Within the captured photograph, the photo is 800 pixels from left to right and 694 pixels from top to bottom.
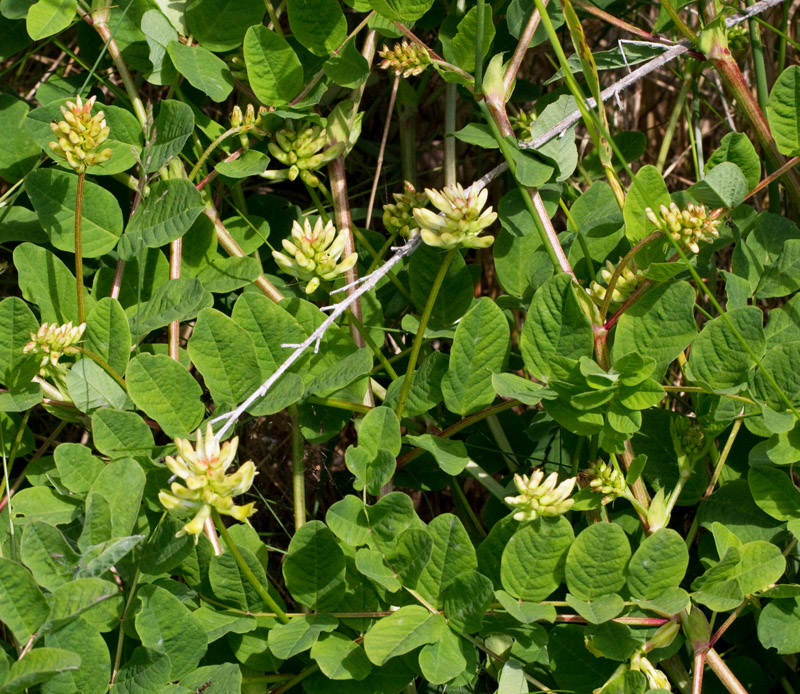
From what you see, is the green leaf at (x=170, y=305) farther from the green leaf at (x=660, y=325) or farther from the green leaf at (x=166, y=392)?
the green leaf at (x=660, y=325)

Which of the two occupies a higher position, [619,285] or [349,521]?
[619,285]

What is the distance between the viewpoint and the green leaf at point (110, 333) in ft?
3.79

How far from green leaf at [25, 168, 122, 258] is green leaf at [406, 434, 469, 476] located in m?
0.56

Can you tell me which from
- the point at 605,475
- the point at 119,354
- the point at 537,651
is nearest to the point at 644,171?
the point at 605,475

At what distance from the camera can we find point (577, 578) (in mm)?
1040

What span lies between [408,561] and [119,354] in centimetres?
48

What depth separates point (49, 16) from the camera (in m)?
1.31

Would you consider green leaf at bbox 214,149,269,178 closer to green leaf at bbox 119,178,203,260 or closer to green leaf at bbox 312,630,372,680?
green leaf at bbox 119,178,203,260

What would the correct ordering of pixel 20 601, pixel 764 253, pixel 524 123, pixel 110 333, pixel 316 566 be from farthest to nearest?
pixel 524 123, pixel 764 253, pixel 110 333, pixel 316 566, pixel 20 601

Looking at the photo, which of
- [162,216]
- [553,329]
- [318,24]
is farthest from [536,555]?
[318,24]

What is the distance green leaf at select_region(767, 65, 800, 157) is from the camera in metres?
1.18

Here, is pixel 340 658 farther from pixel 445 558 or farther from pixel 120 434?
pixel 120 434

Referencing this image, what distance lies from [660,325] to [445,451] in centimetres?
32

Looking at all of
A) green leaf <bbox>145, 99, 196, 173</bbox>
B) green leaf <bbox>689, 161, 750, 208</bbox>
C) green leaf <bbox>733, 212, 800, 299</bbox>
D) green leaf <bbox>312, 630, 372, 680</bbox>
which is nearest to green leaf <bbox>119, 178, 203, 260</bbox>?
green leaf <bbox>145, 99, 196, 173</bbox>
